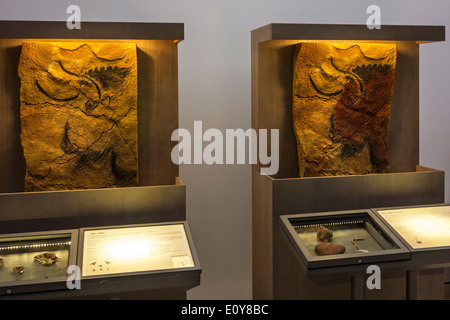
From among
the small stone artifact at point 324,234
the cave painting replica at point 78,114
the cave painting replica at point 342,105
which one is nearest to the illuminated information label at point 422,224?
the small stone artifact at point 324,234

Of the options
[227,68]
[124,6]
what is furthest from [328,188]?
[124,6]

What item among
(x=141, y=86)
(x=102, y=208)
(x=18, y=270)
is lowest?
(x=18, y=270)

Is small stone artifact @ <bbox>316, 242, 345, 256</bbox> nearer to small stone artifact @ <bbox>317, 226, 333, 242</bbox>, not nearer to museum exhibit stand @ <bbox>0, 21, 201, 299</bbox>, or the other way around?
small stone artifact @ <bbox>317, 226, 333, 242</bbox>

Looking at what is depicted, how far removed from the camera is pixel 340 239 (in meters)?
2.64

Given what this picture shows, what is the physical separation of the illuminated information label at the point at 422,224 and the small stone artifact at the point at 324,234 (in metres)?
0.36

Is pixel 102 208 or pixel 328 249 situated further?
pixel 102 208

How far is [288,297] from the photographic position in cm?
304

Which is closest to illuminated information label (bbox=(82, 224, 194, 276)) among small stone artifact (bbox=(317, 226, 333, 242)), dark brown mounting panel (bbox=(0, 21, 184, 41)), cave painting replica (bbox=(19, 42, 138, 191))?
cave painting replica (bbox=(19, 42, 138, 191))

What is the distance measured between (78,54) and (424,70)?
292cm

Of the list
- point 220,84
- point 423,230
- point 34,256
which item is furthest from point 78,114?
point 423,230

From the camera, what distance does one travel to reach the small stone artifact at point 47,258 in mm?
2312

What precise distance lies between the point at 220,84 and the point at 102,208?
1525 millimetres

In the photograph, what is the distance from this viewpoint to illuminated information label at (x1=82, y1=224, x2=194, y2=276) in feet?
7.32

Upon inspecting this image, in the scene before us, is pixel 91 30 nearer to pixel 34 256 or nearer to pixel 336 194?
pixel 34 256
